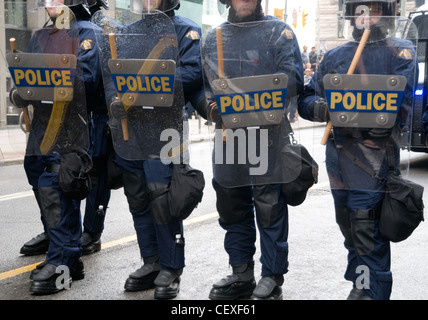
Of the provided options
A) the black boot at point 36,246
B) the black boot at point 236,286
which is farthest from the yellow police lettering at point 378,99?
the black boot at point 36,246

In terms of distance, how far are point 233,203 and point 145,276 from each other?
2.67 ft

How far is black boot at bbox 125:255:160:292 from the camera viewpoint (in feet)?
14.5

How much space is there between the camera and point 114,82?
4.05m

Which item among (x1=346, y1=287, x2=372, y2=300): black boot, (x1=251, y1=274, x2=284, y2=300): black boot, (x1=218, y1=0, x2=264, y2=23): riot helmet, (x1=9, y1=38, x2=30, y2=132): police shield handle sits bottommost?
(x1=251, y1=274, x2=284, y2=300): black boot

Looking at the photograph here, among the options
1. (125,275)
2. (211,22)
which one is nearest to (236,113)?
(211,22)

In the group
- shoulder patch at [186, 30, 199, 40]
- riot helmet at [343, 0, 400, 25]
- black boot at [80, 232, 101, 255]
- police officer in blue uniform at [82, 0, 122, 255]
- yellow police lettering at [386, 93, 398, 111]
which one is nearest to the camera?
yellow police lettering at [386, 93, 398, 111]

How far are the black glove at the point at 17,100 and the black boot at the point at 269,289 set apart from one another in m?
1.79

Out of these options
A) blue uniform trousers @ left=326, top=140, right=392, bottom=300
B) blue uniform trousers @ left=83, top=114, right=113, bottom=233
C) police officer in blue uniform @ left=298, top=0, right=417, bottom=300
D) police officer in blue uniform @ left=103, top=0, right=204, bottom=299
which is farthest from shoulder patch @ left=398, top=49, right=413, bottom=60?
blue uniform trousers @ left=83, top=114, right=113, bottom=233

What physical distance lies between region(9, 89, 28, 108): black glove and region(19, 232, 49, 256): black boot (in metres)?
1.52

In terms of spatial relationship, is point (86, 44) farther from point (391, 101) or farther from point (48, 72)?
point (391, 101)

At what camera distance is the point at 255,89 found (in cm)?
369

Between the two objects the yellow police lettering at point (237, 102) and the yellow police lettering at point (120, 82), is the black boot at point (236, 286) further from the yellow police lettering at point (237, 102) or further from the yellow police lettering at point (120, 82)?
the yellow police lettering at point (120, 82)

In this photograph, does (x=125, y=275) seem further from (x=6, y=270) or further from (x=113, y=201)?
(x=113, y=201)

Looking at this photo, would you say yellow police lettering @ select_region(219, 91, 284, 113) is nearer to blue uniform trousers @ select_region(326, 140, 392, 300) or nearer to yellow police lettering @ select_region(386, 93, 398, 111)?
blue uniform trousers @ select_region(326, 140, 392, 300)
